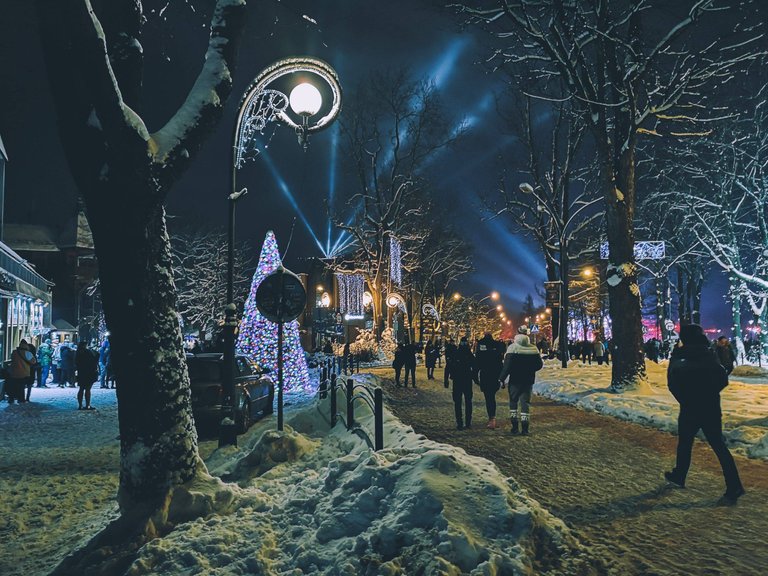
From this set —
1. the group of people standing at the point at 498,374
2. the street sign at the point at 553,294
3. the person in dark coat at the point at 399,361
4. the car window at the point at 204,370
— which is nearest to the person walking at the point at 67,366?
the person in dark coat at the point at 399,361

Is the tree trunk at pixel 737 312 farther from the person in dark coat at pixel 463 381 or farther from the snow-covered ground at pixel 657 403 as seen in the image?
the person in dark coat at pixel 463 381

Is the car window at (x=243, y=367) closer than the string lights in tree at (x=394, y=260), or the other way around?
the car window at (x=243, y=367)

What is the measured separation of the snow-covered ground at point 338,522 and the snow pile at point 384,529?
0.01 meters

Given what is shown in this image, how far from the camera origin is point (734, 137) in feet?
87.2

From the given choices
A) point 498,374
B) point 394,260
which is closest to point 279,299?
point 498,374

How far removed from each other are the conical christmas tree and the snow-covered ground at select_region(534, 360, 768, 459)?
27.7 ft

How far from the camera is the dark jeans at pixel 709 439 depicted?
243 inches

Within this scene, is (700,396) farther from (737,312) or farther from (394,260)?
(737,312)

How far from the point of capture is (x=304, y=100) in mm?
10352

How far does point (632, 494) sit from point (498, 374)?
4850 mm

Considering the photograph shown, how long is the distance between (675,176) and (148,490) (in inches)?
1214

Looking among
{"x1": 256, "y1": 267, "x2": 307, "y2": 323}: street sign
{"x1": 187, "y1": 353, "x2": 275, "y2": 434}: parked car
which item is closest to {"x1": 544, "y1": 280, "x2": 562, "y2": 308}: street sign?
{"x1": 187, "y1": 353, "x2": 275, "y2": 434}: parked car

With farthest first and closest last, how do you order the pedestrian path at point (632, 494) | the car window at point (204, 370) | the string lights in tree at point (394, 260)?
the string lights in tree at point (394, 260)
the car window at point (204, 370)
the pedestrian path at point (632, 494)

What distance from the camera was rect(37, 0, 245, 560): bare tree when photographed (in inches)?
203
